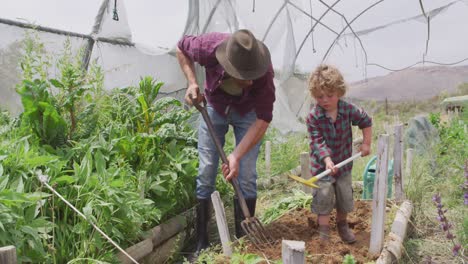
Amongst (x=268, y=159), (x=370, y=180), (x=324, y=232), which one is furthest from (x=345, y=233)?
(x=268, y=159)

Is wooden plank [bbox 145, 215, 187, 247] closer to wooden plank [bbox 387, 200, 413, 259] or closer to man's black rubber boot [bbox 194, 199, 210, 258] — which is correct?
man's black rubber boot [bbox 194, 199, 210, 258]

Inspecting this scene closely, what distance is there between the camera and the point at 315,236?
2691mm

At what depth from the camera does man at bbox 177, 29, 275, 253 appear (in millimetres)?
2527

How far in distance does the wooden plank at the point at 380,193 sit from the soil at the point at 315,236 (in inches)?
4.2

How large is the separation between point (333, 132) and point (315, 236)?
0.68m

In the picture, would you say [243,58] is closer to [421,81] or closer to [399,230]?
[399,230]

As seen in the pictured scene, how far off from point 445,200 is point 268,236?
2.45 m

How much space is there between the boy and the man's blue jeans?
0.41 meters

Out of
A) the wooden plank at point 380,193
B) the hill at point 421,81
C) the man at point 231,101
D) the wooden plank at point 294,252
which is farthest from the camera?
the hill at point 421,81

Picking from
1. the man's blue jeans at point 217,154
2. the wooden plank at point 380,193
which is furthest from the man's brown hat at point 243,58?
the wooden plank at point 380,193

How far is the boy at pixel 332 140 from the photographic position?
8.49 feet

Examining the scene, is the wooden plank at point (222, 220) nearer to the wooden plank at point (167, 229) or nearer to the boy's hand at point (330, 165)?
the wooden plank at point (167, 229)

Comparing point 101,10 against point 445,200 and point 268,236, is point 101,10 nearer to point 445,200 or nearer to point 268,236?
point 268,236

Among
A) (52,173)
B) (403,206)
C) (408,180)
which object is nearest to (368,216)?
(403,206)
